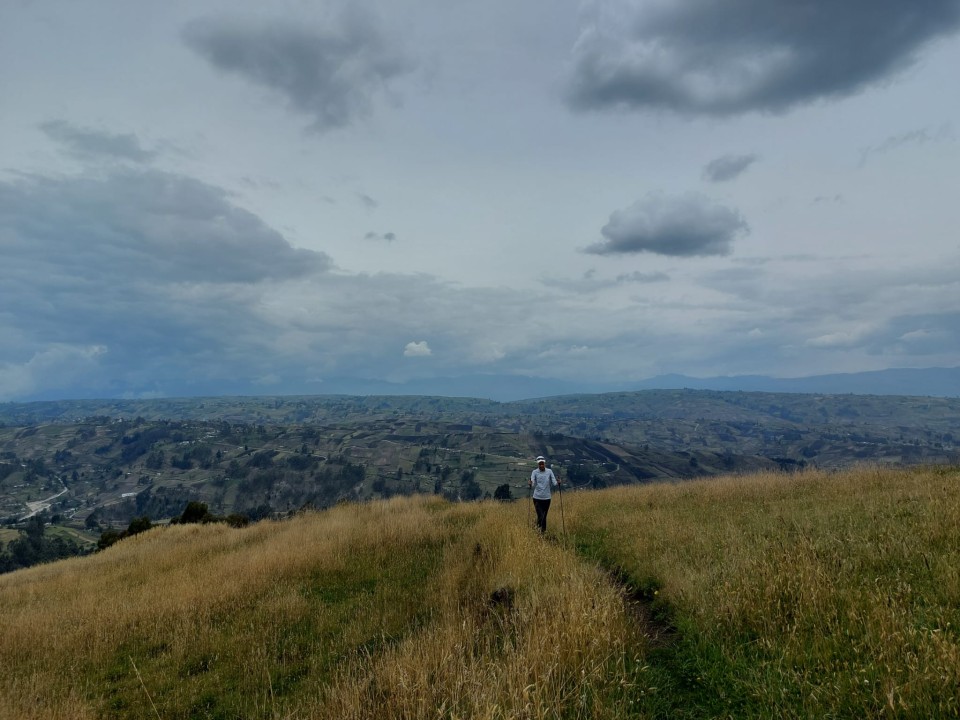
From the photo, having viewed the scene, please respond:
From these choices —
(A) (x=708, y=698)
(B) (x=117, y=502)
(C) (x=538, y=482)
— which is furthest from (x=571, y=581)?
(B) (x=117, y=502)

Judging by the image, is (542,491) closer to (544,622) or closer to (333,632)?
(333,632)

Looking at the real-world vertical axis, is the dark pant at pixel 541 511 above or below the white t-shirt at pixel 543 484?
below

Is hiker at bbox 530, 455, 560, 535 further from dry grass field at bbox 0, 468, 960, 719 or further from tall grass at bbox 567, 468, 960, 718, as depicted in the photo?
tall grass at bbox 567, 468, 960, 718

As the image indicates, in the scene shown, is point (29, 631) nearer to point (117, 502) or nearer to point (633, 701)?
point (633, 701)

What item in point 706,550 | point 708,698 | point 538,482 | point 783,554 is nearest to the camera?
point 708,698

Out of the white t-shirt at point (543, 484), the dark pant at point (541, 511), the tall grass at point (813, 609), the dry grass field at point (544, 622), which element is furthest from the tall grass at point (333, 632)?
the white t-shirt at point (543, 484)

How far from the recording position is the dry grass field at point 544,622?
4.94m

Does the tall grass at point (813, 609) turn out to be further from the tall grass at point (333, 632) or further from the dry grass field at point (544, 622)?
the tall grass at point (333, 632)

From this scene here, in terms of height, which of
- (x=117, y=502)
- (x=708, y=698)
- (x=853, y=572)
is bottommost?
(x=117, y=502)

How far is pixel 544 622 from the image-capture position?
6254 millimetres

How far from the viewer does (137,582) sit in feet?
47.6

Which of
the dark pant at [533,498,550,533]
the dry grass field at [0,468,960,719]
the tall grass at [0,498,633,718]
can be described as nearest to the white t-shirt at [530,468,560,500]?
the dark pant at [533,498,550,533]

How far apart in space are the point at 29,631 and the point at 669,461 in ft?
635

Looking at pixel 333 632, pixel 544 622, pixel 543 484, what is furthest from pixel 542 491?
pixel 544 622
